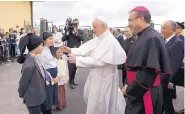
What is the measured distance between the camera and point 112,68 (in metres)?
3.48

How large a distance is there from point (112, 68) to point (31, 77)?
115cm

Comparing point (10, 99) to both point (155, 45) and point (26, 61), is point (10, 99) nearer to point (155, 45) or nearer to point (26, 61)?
point (26, 61)

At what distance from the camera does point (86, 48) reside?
369cm

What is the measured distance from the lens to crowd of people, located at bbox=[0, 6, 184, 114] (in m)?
2.30

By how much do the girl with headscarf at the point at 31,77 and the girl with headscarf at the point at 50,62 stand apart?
832mm

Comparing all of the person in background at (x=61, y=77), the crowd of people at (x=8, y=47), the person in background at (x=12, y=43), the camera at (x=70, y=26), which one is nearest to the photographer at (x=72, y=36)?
the camera at (x=70, y=26)

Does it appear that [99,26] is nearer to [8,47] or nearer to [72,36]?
[72,36]

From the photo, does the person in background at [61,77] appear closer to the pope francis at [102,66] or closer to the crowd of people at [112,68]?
the crowd of people at [112,68]

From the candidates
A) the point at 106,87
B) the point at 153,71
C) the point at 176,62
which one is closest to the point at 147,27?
the point at 153,71

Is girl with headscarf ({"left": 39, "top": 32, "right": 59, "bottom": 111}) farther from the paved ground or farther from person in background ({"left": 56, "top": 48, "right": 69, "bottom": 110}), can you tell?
the paved ground

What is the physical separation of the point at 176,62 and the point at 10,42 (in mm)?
9369

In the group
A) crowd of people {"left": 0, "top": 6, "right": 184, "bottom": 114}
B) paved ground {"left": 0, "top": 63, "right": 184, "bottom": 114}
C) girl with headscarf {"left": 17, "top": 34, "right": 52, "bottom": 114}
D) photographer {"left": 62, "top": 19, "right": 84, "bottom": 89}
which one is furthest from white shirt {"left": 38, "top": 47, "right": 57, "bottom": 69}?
photographer {"left": 62, "top": 19, "right": 84, "bottom": 89}

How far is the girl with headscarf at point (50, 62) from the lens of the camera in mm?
3959

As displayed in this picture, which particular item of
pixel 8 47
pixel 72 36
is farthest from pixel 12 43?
Answer: pixel 72 36
